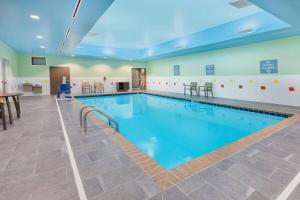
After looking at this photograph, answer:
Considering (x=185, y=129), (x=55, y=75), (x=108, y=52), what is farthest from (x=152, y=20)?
(x=55, y=75)

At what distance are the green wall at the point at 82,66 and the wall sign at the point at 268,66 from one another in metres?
8.52

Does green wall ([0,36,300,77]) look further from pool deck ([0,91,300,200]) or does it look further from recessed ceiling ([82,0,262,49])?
pool deck ([0,91,300,200])

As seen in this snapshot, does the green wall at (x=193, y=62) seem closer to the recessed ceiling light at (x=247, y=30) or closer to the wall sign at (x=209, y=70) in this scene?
the wall sign at (x=209, y=70)

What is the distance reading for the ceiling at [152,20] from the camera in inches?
131

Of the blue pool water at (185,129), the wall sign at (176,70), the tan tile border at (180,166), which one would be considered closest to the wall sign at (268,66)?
the blue pool water at (185,129)

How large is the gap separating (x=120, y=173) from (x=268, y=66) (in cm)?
677

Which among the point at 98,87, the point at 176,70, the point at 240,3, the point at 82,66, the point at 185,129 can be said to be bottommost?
the point at 185,129

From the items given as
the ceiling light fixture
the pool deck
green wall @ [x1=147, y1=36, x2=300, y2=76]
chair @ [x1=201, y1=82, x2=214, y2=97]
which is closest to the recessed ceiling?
green wall @ [x1=147, y1=36, x2=300, y2=76]

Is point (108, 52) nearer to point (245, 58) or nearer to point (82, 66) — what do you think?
point (82, 66)

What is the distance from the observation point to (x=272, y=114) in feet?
16.4

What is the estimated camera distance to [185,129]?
4293 mm

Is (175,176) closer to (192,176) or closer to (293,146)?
(192,176)

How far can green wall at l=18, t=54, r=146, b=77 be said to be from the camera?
9320 millimetres

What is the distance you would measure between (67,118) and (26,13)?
252cm
